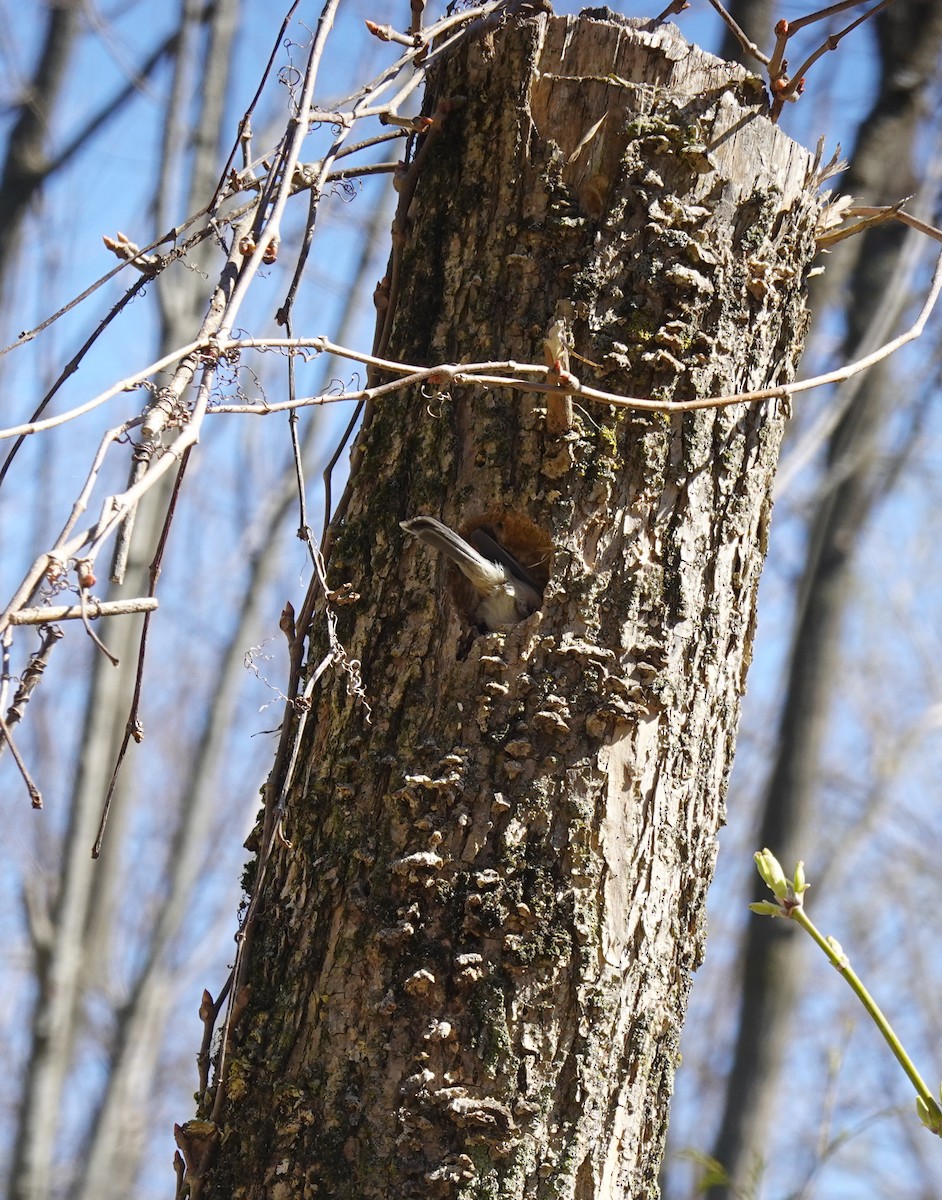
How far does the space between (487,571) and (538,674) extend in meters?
0.15

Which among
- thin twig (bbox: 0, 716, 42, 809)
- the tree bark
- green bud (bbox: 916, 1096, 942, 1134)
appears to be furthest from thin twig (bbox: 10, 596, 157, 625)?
the tree bark

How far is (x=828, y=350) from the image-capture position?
5395 mm

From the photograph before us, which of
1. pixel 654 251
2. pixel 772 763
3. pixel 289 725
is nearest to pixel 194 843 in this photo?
pixel 772 763

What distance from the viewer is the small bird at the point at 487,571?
1.44 m

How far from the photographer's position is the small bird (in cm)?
144

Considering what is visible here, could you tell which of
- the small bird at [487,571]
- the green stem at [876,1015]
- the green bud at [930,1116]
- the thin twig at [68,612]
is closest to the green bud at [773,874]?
the green stem at [876,1015]

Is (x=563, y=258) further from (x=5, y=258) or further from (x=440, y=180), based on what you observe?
(x=5, y=258)

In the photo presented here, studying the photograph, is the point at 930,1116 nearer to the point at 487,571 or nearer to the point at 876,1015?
the point at 876,1015

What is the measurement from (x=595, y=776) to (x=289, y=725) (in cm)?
45

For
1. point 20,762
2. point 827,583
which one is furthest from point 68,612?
point 827,583

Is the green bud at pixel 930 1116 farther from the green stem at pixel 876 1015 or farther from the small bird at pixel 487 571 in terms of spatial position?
the small bird at pixel 487 571

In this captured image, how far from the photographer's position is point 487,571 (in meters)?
1.44

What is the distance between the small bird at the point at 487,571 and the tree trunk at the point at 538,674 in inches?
1.4

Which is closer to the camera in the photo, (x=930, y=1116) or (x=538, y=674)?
(x=930, y=1116)
